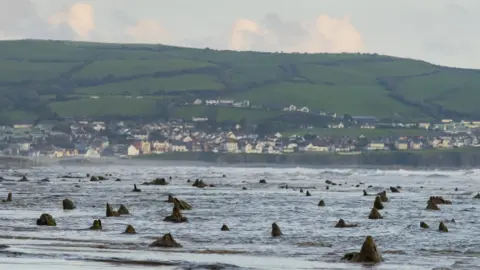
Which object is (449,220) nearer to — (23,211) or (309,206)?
(309,206)

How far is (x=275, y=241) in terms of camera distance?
4656cm

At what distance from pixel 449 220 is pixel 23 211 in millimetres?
21986

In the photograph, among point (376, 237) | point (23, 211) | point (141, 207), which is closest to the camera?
point (376, 237)

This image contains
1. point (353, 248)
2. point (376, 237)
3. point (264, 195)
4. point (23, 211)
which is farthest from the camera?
point (264, 195)

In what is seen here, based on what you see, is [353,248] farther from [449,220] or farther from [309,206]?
[309,206]

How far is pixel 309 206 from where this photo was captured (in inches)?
2936

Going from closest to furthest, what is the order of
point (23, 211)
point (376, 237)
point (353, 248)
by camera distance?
point (353, 248), point (376, 237), point (23, 211)

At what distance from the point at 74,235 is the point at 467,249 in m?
15.0

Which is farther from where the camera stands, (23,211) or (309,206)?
(309,206)

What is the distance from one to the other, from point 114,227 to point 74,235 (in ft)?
17.0

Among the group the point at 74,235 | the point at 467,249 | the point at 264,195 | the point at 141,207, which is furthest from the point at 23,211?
the point at 264,195

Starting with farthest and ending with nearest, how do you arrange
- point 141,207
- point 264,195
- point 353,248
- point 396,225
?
1. point 264,195
2. point 141,207
3. point 396,225
4. point 353,248

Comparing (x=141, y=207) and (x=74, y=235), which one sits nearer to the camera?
(x=74, y=235)

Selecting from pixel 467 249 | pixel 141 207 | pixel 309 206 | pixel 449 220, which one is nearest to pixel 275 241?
pixel 467 249
